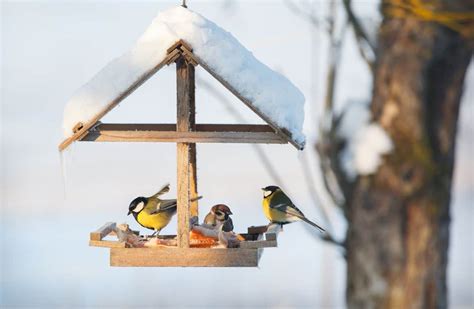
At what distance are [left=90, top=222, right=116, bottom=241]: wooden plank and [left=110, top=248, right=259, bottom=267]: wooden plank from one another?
196mm

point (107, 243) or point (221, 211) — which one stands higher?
point (221, 211)

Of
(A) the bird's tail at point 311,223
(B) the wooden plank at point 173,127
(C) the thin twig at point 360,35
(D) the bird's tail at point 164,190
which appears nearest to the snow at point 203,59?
(B) the wooden plank at point 173,127

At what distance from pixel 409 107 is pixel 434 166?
0.72 ft

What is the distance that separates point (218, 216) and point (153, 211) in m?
0.39

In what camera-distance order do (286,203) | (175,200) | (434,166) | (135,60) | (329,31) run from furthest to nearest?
(286,203)
(175,200)
(135,60)
(434,166)
(329,31)

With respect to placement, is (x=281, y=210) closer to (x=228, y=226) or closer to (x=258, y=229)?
(x=258, y=229)

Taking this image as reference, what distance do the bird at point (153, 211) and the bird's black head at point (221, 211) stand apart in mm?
194

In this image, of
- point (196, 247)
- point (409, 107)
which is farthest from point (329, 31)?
point (196, 247)

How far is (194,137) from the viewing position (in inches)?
178

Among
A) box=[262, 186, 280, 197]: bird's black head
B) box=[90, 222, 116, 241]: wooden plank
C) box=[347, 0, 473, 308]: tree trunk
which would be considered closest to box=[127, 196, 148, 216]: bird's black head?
box=[90, 222, 116, 241]: wooden plank

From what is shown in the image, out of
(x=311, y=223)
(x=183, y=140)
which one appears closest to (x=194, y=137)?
(x=183, y=140)

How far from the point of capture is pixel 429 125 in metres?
2.92

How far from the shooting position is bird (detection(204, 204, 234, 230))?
5.04m

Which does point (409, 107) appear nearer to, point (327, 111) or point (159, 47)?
point (327, 111)
